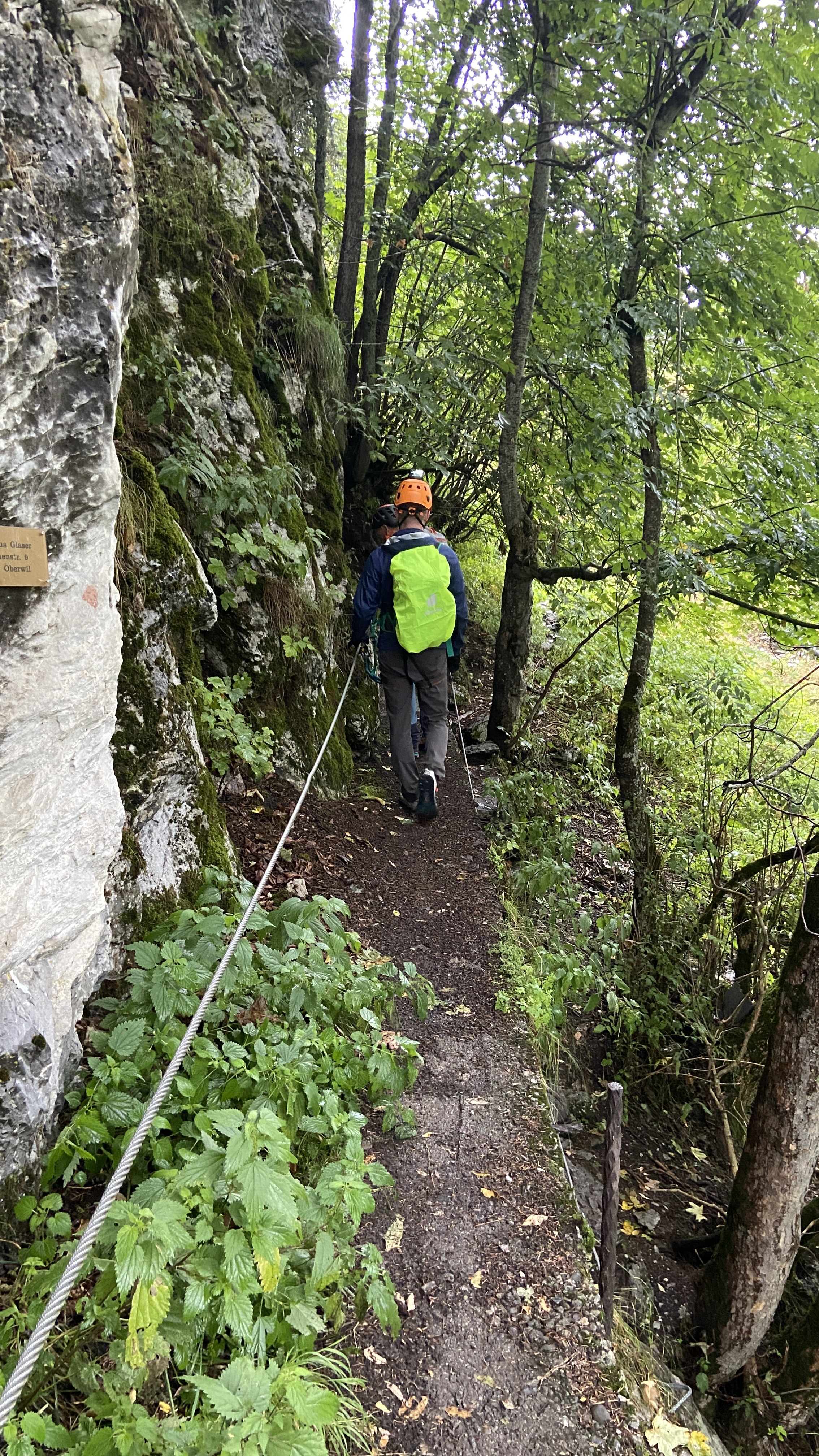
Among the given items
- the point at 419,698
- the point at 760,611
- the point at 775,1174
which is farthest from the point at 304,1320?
the point at 760,611

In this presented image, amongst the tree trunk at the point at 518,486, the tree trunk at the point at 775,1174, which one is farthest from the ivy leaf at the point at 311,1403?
the tree trunk at the point at 518,486

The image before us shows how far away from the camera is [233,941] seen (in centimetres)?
309

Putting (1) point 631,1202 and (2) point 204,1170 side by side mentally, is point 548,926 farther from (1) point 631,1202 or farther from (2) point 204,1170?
(2) point 204,1170

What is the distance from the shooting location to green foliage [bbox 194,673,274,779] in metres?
5.02

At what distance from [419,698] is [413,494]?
1.67 meters

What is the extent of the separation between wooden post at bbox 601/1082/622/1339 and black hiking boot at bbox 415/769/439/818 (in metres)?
3.33

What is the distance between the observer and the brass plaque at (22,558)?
96.5 inches

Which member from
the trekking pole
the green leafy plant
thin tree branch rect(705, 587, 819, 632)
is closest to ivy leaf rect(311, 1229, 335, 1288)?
the green leafy plant

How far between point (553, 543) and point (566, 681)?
336 cm

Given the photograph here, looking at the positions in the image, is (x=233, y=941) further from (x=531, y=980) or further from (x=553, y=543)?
(x=553, y=543)

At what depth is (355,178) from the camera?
7.86 m

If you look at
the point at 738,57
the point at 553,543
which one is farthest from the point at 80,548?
the point at 553,543

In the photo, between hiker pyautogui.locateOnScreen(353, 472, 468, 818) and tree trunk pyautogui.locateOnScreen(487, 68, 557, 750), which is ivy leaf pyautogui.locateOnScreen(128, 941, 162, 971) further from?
tree trunk pyautogui.locateOnScreen(487, 68, 557, 750)

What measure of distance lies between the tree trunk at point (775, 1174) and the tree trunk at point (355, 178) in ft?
24.5
